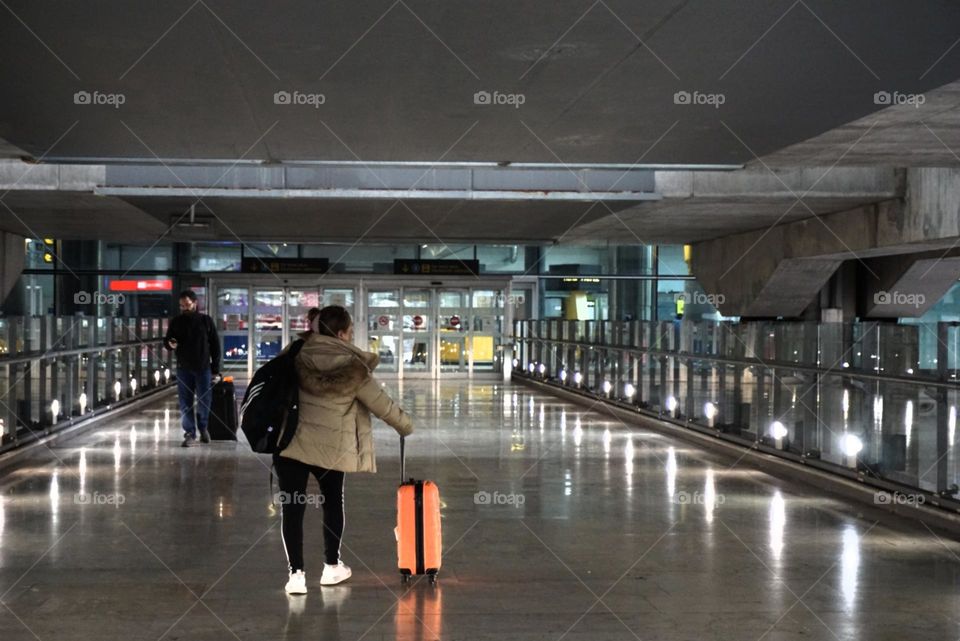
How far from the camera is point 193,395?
550 inches

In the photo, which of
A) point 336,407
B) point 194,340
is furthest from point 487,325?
point 336,407

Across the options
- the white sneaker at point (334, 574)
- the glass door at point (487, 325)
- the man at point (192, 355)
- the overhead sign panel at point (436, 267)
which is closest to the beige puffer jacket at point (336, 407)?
the white sneaker at point (334, 574)

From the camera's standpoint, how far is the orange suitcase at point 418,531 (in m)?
6.76

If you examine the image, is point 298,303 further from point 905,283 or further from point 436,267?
point 905,283

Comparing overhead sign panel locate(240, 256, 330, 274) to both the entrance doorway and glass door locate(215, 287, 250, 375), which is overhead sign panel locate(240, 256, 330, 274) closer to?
the entrance doorway

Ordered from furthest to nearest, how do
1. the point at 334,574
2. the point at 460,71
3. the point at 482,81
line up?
the point at 482,81
the point at 460,71
the point at 334,574

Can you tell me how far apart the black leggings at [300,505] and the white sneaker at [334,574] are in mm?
31

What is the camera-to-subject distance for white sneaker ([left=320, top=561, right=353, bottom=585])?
6738mm

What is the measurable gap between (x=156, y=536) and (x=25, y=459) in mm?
4854

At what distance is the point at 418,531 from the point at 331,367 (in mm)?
1062

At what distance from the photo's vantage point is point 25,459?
12375 millimetres

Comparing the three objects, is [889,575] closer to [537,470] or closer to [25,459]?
[537,470]

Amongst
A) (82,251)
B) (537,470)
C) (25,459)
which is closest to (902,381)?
(537,470)

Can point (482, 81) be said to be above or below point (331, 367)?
above
